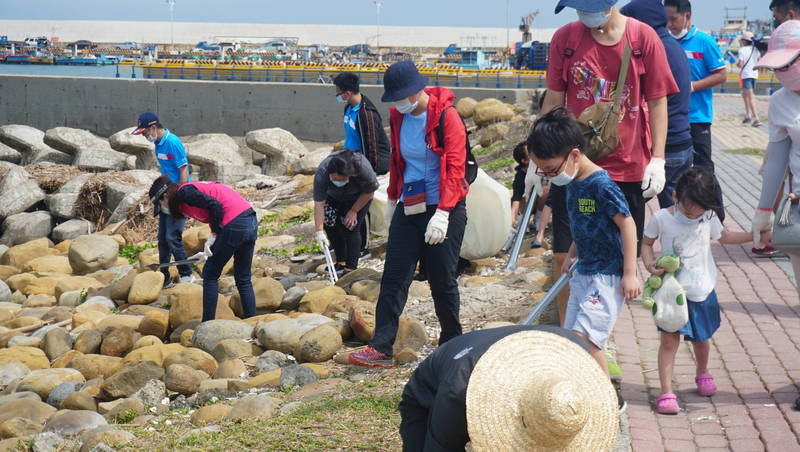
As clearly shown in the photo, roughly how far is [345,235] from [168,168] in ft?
6.67

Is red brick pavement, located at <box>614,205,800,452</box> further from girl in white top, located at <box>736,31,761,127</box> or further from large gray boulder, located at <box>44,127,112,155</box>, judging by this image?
large gray boulder, located at <box>44,127,112,155</box>

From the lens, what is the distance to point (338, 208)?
8.80 metres

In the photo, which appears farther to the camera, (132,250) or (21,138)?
(21,138)

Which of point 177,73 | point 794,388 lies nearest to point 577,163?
point 794,388

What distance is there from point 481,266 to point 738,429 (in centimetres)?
442

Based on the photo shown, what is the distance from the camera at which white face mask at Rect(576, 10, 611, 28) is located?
4.77 metres

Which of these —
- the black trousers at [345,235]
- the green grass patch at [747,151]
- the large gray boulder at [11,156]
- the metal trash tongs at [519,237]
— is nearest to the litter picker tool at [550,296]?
the metal trash tongs at [519,237]

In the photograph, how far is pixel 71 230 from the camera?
1458 cm

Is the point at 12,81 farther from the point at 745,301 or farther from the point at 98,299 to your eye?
the point at 745,301

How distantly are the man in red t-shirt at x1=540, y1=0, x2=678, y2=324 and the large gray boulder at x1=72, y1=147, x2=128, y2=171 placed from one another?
14864 millimetres

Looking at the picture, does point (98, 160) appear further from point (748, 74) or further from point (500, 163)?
point (748, 74)

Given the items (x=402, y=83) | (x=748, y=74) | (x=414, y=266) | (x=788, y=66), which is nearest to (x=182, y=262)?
(x=414, y=266)

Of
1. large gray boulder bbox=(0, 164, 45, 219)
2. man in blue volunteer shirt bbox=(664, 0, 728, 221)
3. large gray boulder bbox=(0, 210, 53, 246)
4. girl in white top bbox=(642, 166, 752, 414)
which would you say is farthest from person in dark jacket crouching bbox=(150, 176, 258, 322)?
large gray boulder bbox=(0, 164, 45, 219)

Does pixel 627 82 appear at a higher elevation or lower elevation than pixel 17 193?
higher
